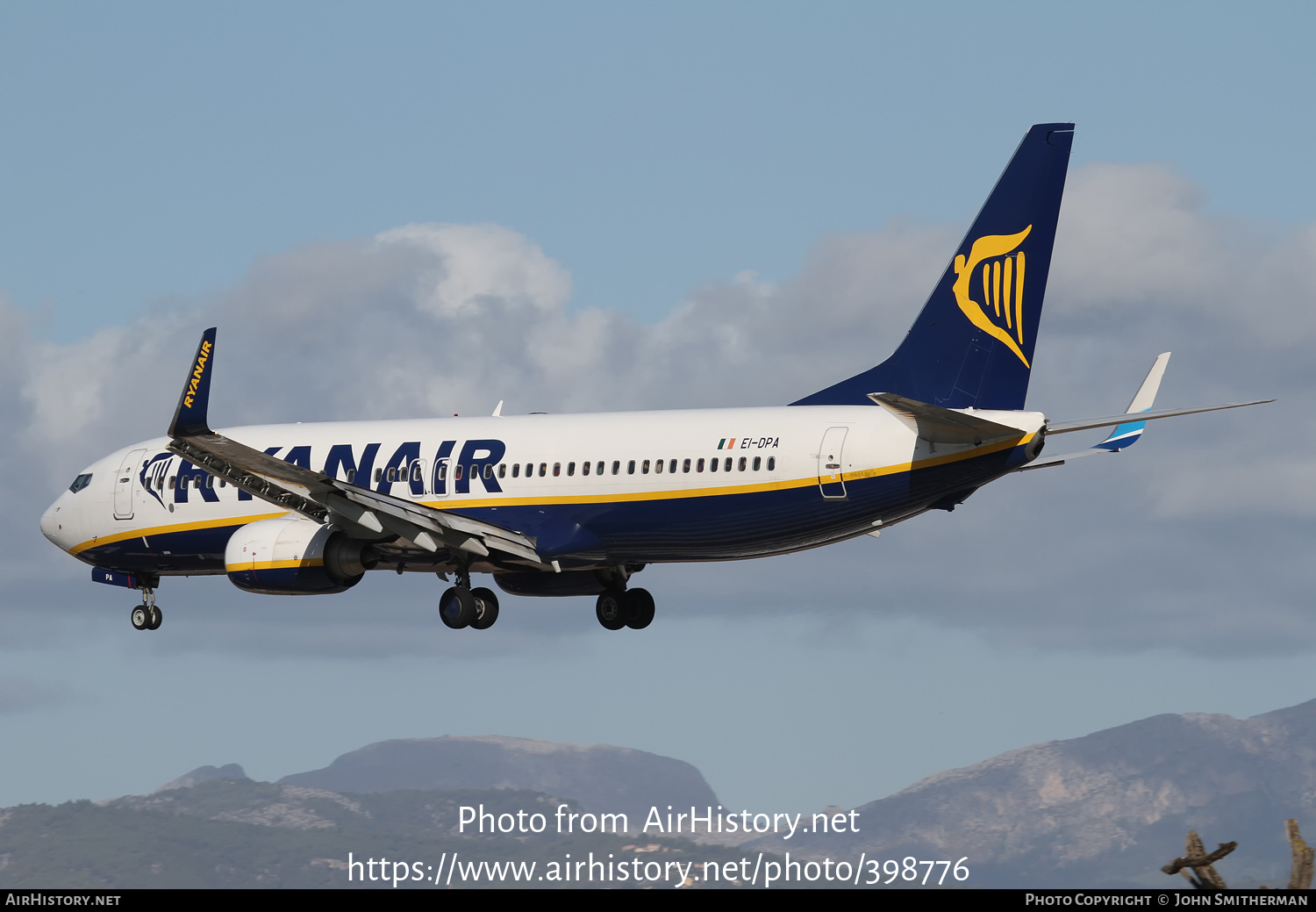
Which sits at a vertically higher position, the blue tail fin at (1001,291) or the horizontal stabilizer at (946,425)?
the blue tail fin at (1001,291)

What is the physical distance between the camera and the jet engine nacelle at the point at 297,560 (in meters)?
43.0

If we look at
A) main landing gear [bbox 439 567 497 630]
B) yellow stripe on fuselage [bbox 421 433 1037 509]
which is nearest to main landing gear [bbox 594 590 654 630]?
main landing gear [bbox 439 567 497 630]

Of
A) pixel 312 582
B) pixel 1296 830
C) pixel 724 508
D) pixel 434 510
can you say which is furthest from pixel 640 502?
pixel 1296 830

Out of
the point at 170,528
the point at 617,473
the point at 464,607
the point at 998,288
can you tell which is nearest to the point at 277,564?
the point at 464,607

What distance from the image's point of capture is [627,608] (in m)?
47.8

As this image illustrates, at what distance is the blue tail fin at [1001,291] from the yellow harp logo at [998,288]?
0.7 inches

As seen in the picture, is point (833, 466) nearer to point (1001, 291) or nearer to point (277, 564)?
point (1001, 291)

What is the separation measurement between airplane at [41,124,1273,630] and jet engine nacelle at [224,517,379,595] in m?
0.04

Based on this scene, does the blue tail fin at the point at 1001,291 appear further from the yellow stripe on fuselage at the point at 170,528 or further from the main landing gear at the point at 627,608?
the yellow stripe on fuselage at the point at 170,528

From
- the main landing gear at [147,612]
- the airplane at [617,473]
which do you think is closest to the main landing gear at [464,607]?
the airplane at [617,473]

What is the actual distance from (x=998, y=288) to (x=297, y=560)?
54.9ft

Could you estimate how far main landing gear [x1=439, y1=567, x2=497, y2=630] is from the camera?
44500 mm
